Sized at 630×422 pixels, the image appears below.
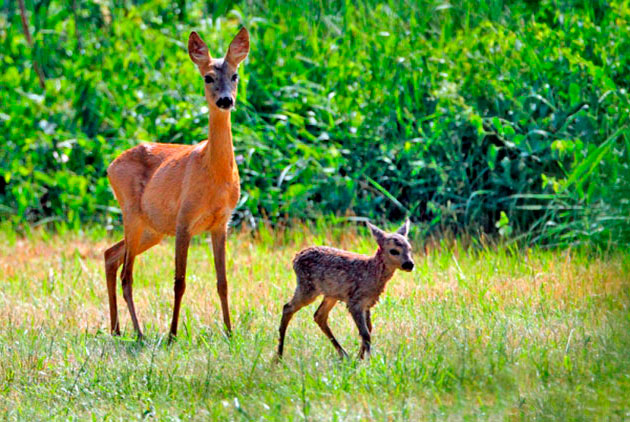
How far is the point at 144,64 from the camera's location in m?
12.9

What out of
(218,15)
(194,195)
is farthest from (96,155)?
(194,195)

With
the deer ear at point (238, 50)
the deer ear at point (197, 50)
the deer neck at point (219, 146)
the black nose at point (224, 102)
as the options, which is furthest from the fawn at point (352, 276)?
the deer ear at point (197, 50)

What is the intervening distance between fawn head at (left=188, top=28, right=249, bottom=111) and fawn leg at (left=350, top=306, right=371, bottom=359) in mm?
1776

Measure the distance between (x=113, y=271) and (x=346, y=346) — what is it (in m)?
2.45

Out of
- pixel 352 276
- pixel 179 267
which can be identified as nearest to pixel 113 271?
pixel 179 267

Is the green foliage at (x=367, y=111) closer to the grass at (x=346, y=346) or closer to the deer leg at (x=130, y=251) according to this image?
the grass at (x=346, y=346)

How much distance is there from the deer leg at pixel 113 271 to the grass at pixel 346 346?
0.17m

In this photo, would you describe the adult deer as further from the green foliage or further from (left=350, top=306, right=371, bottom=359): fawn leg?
the green foliage

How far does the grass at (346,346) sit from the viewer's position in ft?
17.6

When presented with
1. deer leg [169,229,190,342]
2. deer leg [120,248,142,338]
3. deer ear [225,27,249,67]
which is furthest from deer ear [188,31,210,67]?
deer leg [120,248,142,338]

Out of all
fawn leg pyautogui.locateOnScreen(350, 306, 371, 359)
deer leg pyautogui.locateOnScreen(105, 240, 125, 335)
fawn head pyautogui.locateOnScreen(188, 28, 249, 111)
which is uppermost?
fawn head pyautogui.locateOnScreen(188, 28, 249, 111)

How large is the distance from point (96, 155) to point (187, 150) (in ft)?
14.2

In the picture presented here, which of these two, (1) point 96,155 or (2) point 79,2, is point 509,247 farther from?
(2) point 79,2

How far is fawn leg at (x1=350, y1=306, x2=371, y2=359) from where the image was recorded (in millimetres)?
6215
